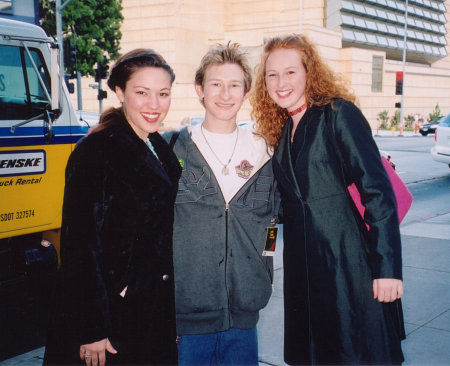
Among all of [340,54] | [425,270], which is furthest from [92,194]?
[340,54]

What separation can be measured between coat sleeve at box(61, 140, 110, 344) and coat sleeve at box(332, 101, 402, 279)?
1.15 meters

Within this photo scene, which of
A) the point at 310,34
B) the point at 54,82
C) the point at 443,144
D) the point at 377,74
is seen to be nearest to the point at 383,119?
the point at 377,74

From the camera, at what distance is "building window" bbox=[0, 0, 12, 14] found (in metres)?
4.14

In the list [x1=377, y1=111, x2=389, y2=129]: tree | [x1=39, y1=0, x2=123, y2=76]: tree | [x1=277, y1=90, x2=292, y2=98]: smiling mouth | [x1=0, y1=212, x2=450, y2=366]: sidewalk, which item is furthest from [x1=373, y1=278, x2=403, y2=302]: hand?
[x1=377, y1=111, x2=389, y2=129]: tree

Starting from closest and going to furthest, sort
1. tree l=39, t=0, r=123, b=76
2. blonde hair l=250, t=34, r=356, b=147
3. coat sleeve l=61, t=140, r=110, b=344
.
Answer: coat sleeve l=61, t=140, r=110, b=344
blonde hair l=250, t=34, r=356, b=147
tree l=39, t=0, r=123, b=76

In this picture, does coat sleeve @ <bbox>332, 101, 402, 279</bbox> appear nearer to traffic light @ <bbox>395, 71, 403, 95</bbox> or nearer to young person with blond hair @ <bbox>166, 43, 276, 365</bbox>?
young person with blond hair @ <bbox>166, 43, 276, 365</bbox>

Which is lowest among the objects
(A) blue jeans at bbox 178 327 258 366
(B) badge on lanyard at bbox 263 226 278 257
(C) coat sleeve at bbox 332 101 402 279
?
(A) blue jeans at bbox 178 327 258 366

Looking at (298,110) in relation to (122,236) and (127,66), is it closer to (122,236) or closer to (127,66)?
(127,66)

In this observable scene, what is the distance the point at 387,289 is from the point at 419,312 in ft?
8.74

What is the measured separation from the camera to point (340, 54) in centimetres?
4641

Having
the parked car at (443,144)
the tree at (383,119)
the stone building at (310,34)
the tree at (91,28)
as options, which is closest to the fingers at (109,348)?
the parked car at (443,144)

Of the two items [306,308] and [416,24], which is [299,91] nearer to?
[306,308]

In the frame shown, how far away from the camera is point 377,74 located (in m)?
48.9

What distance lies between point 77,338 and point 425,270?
15.8 ft
